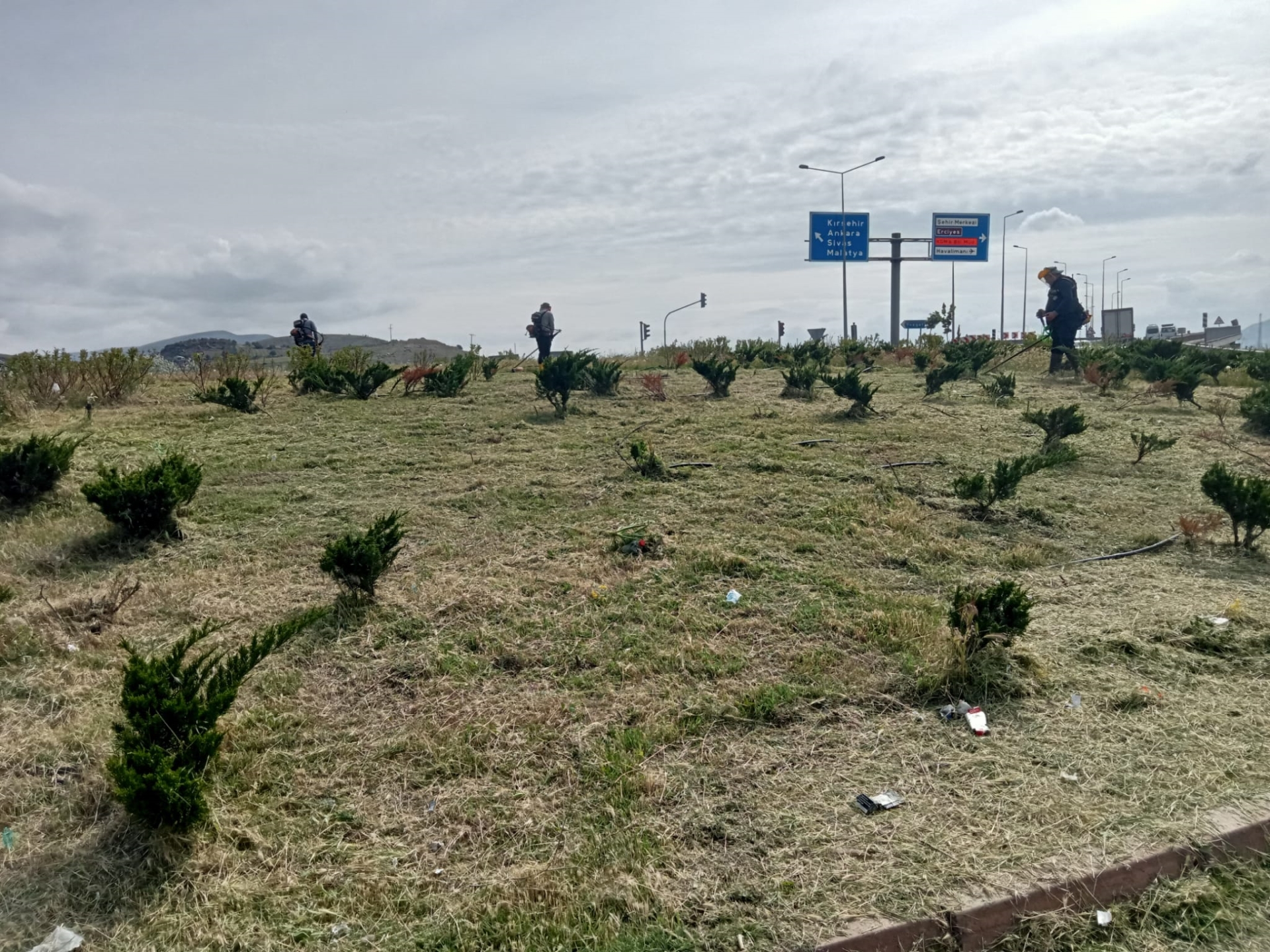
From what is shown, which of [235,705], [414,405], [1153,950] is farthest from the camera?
[414,405]

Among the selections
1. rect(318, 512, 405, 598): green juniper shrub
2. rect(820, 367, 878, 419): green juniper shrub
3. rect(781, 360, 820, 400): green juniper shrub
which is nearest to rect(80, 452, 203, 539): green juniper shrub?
rect(318, 512, 405, 598): green juniper shrub

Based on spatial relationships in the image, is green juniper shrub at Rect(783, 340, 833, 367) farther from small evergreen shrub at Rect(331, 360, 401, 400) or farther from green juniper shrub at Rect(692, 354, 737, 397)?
small evergreen shrub at Rect(331, 360, 401, 400)

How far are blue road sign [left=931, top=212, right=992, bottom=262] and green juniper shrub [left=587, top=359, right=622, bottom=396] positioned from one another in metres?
31.1

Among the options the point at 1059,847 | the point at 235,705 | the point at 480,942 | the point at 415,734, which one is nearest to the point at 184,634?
the point at 235,705

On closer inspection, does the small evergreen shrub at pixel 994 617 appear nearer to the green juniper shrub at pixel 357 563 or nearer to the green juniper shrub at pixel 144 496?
the green juniper shrub at pixel 357 563

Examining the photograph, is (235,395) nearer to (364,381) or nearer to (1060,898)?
→ (364,381)

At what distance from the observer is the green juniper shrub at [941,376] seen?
11781mm

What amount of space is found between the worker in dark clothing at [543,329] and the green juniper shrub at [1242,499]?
11.2m

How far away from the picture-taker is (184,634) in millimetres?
4027

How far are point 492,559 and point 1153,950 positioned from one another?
3688mm

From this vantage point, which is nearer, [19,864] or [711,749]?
[19,864]

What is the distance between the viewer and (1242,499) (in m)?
5.35

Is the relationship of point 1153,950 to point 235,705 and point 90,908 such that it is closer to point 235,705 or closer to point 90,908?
point 90,908

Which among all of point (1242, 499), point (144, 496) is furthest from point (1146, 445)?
point (144, 496)
